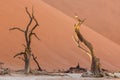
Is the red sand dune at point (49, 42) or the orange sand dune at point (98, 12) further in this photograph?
the orange sand dune at point (98, 12)

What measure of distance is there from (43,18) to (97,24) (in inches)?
466

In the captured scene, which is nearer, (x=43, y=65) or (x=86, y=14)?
(x=43, y=65)

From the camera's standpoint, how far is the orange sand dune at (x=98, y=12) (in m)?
44.7

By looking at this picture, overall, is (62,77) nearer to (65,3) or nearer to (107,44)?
(107,44)

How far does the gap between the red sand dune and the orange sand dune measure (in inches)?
283

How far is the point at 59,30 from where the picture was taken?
33906 mm

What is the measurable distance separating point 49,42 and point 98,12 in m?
16.7

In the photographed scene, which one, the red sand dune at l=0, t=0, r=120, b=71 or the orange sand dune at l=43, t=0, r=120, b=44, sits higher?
the orange sand dune at l=43, t=0, r=120, b=44

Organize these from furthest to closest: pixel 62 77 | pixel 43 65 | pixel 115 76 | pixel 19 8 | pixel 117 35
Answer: pixel 117 35
pixel 19 8
pixel 43 65
pixel 115 76
pixel 62 77

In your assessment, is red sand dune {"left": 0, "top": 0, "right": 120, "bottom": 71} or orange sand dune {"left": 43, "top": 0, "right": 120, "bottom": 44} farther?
orange sand dune {"left": 43, "top": 0, "right": 120, "bottom": 44}

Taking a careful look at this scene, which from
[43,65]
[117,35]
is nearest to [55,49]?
[43,65]

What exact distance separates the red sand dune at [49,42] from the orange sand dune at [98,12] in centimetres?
719

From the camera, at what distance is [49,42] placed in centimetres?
3116

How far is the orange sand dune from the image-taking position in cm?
4472
